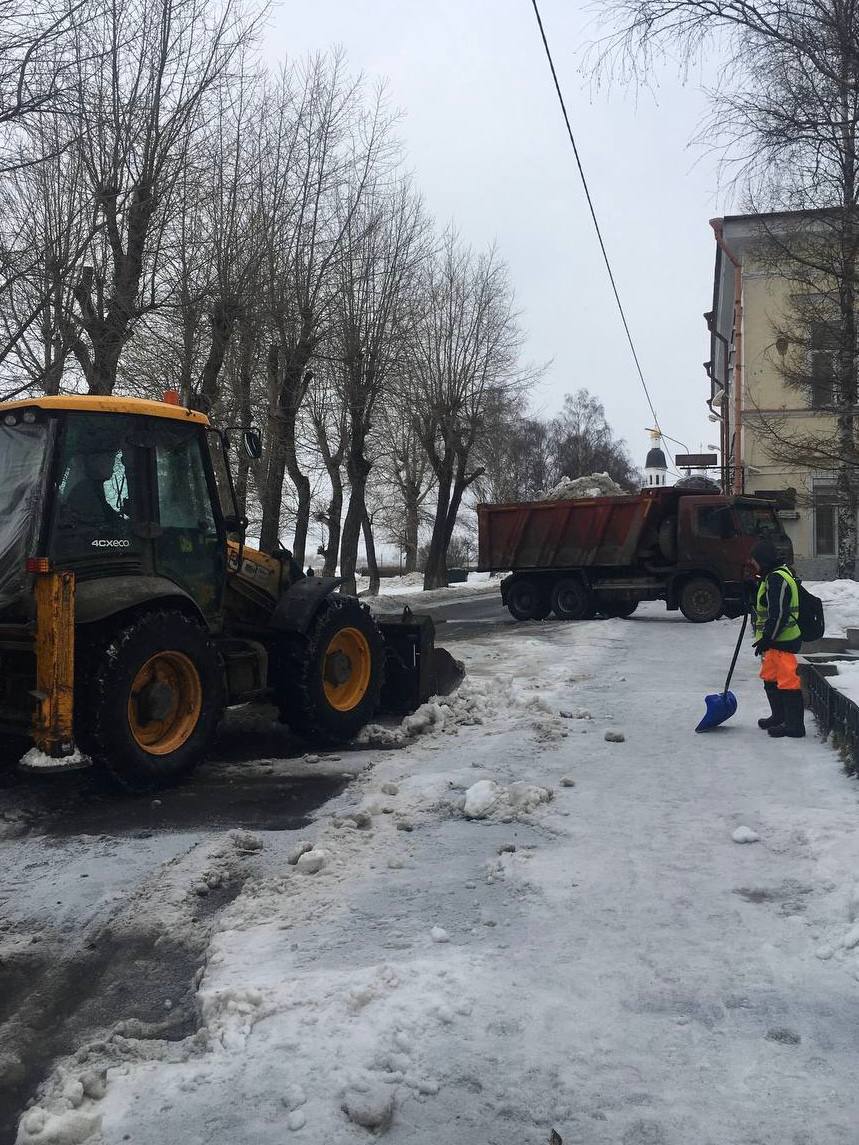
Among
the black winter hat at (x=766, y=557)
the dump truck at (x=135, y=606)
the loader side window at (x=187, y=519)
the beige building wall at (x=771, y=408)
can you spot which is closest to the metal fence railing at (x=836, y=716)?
the black winter hat at (x=766, y=557)

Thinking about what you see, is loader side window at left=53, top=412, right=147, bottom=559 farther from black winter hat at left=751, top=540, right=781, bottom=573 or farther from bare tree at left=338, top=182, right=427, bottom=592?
bare tree at left=338, top=182, right=427, bottom=592

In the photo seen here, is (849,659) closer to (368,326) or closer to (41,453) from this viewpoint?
(41,453)

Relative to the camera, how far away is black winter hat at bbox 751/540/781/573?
8.35 meters

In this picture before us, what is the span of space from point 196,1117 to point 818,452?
15.1 m

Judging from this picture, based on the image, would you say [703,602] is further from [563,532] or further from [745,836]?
[745,836]

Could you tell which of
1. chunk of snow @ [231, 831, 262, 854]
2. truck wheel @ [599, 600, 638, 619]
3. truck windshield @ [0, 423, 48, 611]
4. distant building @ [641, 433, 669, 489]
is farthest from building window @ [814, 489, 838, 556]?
distant building @ [641, 433, 669, 489]

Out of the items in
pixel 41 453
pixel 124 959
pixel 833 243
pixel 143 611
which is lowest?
pixel 124 959

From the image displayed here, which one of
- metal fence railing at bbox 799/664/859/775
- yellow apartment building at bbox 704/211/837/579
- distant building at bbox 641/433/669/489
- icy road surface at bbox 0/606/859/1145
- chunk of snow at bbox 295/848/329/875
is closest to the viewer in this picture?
icy road surface at bbox 0/606/859/1145

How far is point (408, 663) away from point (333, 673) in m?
1.15

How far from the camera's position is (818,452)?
52.9 feet

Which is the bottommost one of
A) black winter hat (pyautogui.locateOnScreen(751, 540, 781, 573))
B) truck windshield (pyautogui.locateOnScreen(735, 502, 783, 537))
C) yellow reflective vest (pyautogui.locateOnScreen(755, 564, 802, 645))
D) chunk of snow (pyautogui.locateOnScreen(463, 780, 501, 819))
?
chunk of snow (pyautogui.locateOnScreen(463, 780, 501, 819))

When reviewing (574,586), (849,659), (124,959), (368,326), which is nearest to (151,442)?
(124,959)

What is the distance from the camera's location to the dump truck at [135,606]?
Result: 6176mm

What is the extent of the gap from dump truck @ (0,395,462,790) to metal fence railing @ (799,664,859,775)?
3.56 m
